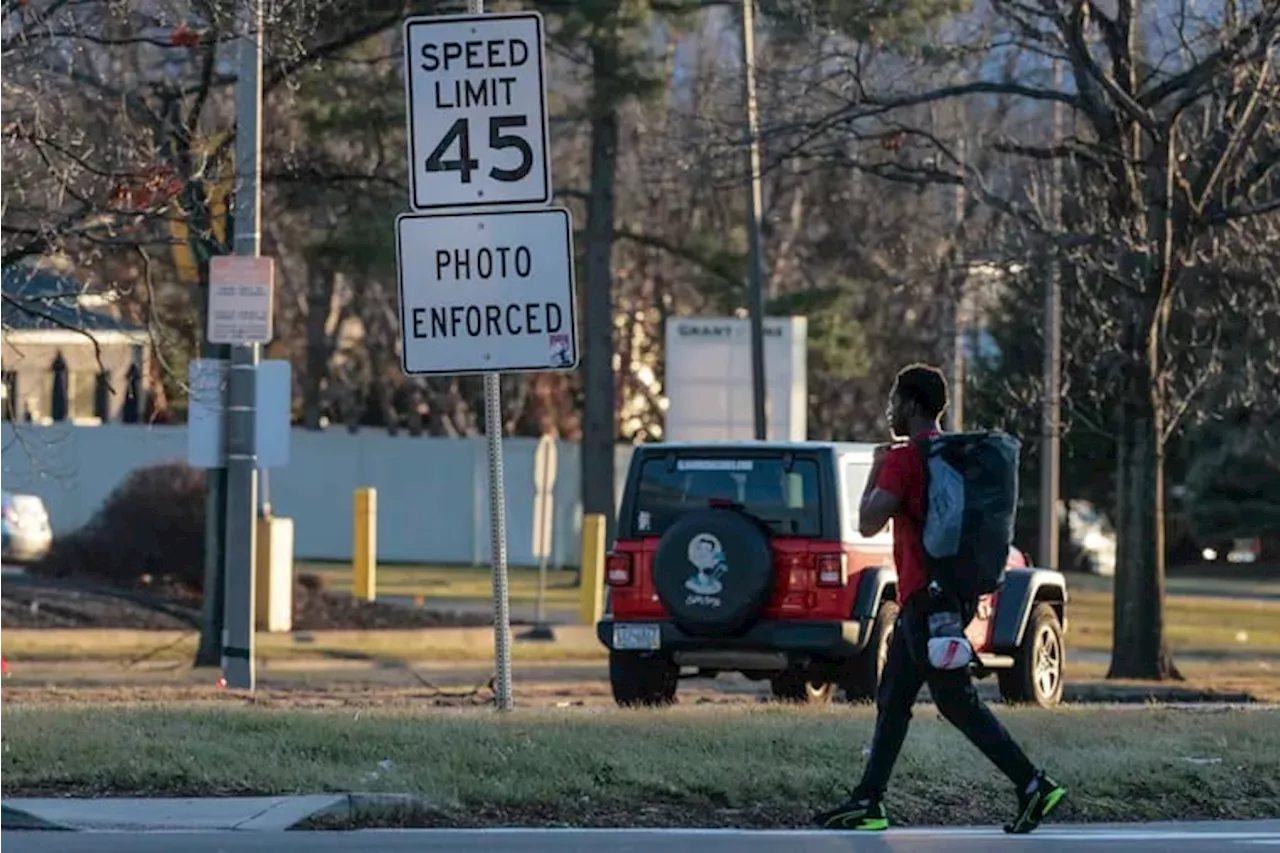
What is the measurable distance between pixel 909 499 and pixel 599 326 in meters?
24.0

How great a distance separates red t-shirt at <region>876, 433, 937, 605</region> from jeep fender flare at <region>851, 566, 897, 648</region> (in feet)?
18.1

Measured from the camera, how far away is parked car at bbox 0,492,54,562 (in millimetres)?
28750

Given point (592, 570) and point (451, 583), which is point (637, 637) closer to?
point (592, 570)

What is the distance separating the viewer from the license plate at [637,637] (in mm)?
14898

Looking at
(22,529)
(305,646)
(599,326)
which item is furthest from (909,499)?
(599,326)

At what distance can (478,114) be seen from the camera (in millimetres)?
11898

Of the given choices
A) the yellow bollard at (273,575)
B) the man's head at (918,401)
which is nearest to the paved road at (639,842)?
the man's head at (918,401)

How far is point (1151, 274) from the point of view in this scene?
1955 centimetres

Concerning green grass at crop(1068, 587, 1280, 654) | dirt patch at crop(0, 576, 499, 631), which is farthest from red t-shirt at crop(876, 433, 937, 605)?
green grass at crop(1068, 587, 1280, 654)

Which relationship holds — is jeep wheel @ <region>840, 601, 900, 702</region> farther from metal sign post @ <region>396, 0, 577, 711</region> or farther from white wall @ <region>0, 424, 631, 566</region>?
white wall @ <region>0, 424, 631, 566</region>

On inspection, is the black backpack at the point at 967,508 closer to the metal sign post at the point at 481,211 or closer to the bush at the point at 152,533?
the metal sign post at the point at 481,211

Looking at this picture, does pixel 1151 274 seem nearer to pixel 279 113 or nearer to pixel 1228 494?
pixel 279 113

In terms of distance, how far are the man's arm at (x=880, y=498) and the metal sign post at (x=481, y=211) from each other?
295cm

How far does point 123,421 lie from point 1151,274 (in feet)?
89.0
